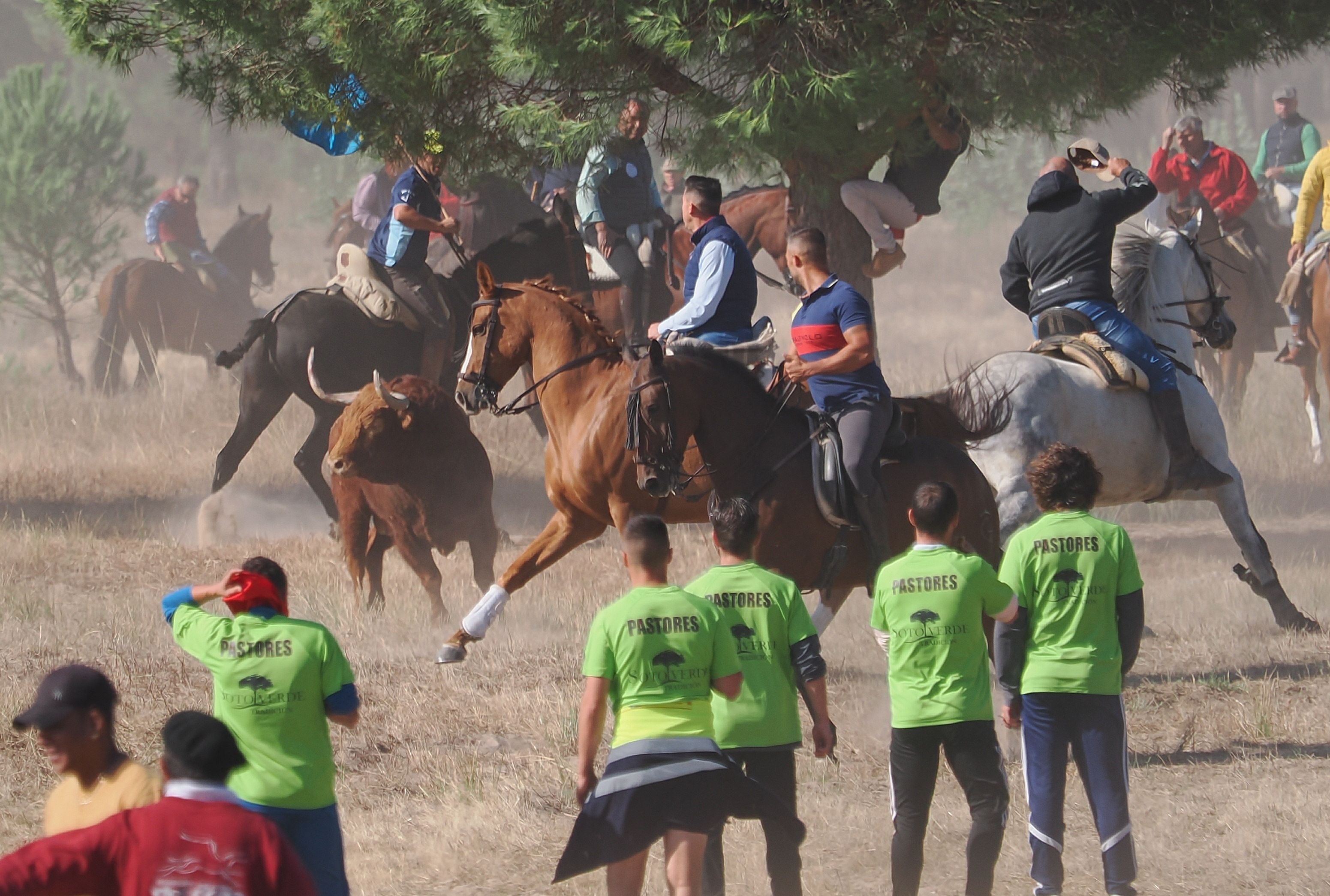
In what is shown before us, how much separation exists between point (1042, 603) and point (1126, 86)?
19.2 ft

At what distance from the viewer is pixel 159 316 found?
2258cm

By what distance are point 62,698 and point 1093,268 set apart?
6.36 m

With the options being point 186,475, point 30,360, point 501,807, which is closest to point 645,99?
point 501,807

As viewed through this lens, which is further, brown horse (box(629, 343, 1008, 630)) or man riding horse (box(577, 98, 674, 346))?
man riding horse (box(577, 98, 674, 346))

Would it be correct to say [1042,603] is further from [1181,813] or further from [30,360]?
[30,360]

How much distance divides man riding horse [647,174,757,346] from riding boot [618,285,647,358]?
18.5ft

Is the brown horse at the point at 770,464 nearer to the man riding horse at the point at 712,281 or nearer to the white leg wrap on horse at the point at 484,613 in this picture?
the man riding horse at the point at 712,281

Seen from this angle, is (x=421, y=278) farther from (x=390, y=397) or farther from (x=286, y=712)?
(x=286, y=712)

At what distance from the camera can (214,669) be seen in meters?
4.32

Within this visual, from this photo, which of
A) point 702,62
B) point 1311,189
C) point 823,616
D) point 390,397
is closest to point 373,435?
point 390,397

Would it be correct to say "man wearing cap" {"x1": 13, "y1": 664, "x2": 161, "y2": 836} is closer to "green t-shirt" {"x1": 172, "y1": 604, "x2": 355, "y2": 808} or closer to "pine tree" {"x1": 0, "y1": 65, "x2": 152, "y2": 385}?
"green t-shirt" {"x1": 172, "y1": 604, "x2": 355, "y2": 808}

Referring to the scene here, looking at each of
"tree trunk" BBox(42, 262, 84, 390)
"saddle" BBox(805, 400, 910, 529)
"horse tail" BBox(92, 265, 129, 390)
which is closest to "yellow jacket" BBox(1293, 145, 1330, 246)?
"saddle" BBox(805, 400, 910, 529)

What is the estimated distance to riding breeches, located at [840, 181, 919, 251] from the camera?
10695 mm

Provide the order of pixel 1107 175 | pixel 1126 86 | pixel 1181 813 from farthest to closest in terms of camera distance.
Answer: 1. pixel 1126 86
2. pixel 1107 175
3. pixel 1181 813
